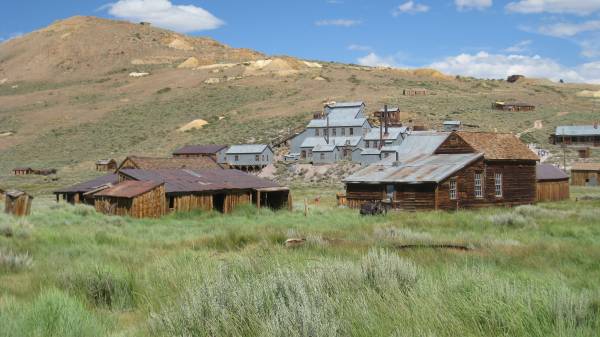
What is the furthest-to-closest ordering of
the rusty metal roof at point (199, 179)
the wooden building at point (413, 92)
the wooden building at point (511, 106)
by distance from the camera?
the wooden building at point (413, 92) → the wooden building at point (511, 106) → the rusty metal roof at point (199, 179)

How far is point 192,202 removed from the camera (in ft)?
101

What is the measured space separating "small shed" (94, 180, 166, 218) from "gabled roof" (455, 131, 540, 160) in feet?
57.3

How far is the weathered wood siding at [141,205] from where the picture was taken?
2827cm

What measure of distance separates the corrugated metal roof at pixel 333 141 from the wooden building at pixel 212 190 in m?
33.4

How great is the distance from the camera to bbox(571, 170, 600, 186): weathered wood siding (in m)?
51.8

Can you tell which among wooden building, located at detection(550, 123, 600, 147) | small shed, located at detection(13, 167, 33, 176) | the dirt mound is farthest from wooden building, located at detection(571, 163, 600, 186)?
small shed, located at detection(13, 167, 33, 176)

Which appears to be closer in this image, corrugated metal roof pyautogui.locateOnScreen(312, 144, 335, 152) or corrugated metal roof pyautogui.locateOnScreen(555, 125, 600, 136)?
corrugated metal roof pyautogui.locateOnScreen(312, 144, 335, 152)

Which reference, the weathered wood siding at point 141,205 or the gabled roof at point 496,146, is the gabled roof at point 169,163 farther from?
the gabled roof at point 496,146

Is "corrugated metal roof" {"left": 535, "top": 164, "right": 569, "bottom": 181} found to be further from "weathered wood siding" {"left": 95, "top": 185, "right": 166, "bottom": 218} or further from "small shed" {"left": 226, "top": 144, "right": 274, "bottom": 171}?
"small shed" {"left": 226, "top": 144, "right": 274, "bottom": 171}

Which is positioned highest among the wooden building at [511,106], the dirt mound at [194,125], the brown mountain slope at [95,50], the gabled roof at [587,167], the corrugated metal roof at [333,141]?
the brown mountain slope at [95,50]

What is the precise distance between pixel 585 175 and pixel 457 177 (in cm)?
2719

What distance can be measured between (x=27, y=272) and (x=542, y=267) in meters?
9.34

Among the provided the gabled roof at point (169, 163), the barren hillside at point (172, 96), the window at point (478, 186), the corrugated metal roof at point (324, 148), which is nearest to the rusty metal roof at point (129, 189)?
the gabled roof at point (169, 163)

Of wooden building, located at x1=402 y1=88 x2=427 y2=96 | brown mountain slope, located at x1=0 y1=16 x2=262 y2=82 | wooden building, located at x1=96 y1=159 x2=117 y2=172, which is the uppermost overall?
brown mountain slope, located at x1=0 y1=16 x2=262 y2=82
